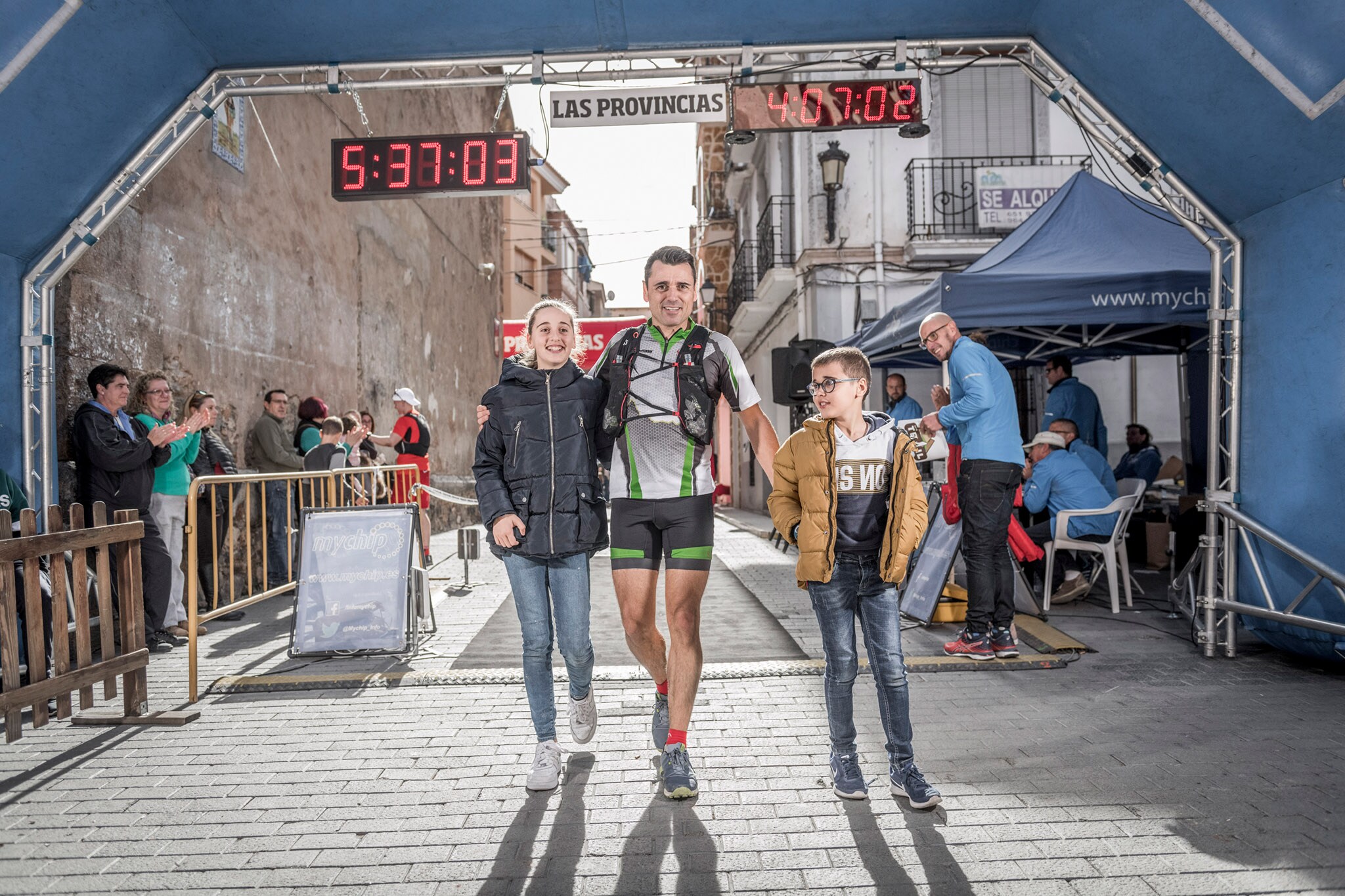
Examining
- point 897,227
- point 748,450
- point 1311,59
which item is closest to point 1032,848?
point 1311,59

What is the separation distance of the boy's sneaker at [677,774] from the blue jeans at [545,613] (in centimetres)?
51

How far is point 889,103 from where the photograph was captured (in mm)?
6512

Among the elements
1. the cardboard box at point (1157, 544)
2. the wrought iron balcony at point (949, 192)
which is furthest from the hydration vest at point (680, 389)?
the wrought iron balcony at point (949, 192)

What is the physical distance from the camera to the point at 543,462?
3844 mm

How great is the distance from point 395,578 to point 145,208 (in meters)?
4.40

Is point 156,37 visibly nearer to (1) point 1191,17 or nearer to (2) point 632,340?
(2) point 632,340

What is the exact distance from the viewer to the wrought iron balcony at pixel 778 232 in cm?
1881

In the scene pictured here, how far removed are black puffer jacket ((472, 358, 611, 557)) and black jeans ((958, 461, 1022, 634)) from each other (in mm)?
2930

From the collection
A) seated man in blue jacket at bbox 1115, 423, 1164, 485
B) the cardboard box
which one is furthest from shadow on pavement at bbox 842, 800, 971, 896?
seated man in blue jacket at bbox 1115, 423, 1164, 485

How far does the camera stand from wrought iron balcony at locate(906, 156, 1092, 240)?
53.4 ft

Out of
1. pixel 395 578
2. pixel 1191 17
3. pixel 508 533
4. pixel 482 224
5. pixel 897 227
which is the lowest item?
pixel 395 578

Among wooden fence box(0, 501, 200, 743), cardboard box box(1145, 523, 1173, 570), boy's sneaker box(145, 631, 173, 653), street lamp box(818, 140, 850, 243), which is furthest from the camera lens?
street lamp box(818, 140, 850, 243)

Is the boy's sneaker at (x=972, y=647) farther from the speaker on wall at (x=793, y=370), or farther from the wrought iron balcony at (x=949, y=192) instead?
the wrought iron balcony at (x=949, y=192)

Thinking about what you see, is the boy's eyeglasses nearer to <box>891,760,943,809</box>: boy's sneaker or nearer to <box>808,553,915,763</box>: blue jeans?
<box>808,553,915,763</box>: blue jeans
